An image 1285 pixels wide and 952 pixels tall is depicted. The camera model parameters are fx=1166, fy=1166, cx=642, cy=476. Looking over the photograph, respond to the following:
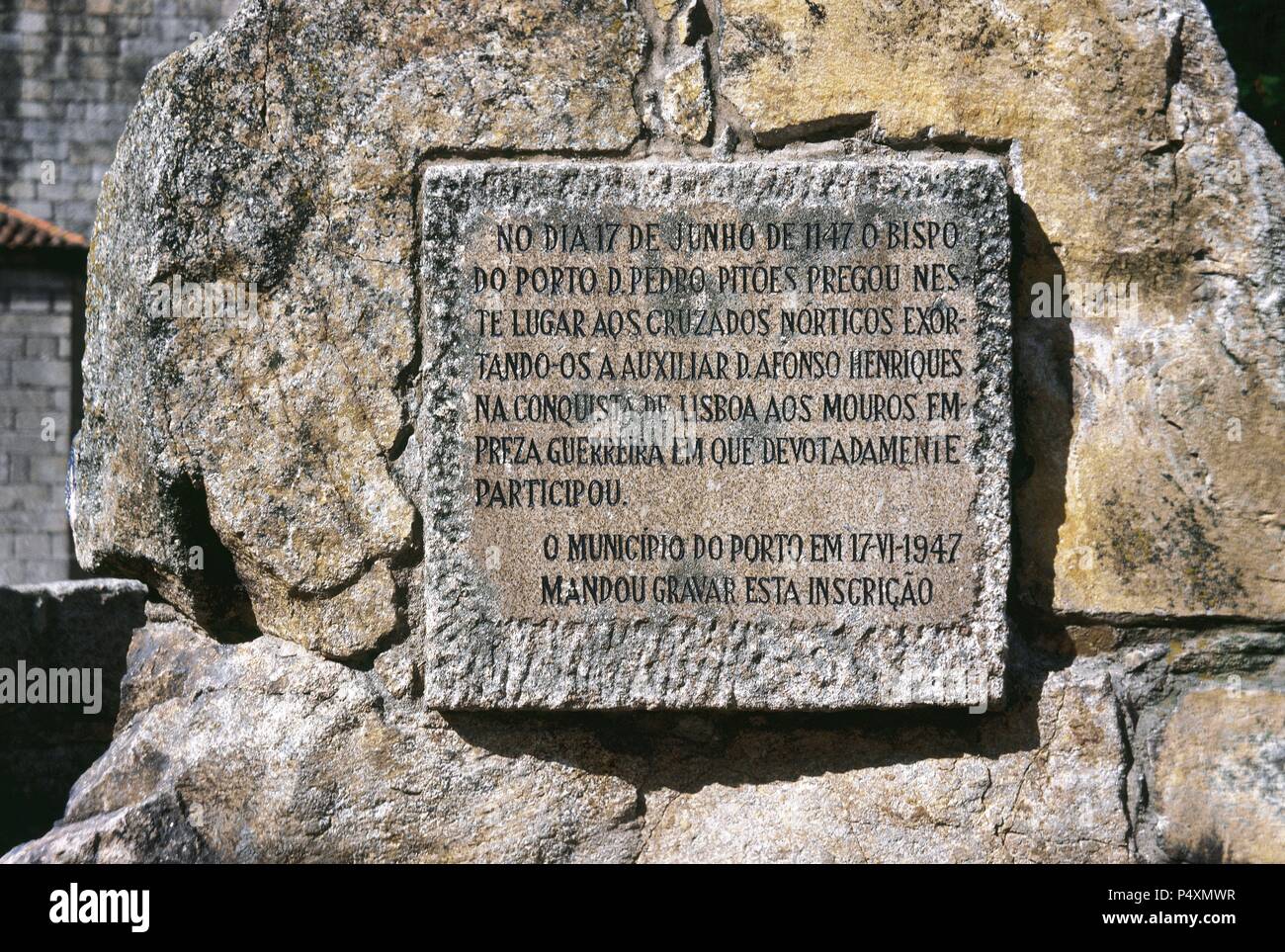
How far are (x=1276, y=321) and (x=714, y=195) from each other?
39.9 inches

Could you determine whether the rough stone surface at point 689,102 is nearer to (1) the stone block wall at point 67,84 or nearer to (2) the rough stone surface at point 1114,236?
(2) the rough stone surface at point 1114,236

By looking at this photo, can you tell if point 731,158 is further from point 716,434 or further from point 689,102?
point 716,434

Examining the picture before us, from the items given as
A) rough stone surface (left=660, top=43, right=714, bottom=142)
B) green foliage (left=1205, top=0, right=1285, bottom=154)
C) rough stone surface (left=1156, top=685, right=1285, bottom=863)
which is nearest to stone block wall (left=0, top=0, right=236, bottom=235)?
green foliage (left=1205, top=0, right=1285, bottom=154)

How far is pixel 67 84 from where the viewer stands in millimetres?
11125

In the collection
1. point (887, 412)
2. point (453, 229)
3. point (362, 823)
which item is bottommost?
point (362, 823)

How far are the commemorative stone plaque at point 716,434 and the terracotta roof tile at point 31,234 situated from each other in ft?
31.8

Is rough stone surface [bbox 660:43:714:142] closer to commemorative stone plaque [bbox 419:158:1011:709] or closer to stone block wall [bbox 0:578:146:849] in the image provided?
commemorative stone plaque [bbox 419:158:1011:709]

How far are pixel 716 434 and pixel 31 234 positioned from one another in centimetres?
1034

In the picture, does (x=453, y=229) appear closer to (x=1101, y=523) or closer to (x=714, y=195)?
(x=714, y=195)

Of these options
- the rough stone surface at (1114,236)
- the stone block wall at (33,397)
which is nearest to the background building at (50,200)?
the stone block wall at (33,397)

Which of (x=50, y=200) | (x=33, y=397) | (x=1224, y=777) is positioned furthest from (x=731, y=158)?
(x=50, y=200)

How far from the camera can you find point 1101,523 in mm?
2090

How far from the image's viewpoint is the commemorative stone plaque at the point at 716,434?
2.02 metres

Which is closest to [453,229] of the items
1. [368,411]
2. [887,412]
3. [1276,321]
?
[368,411]
